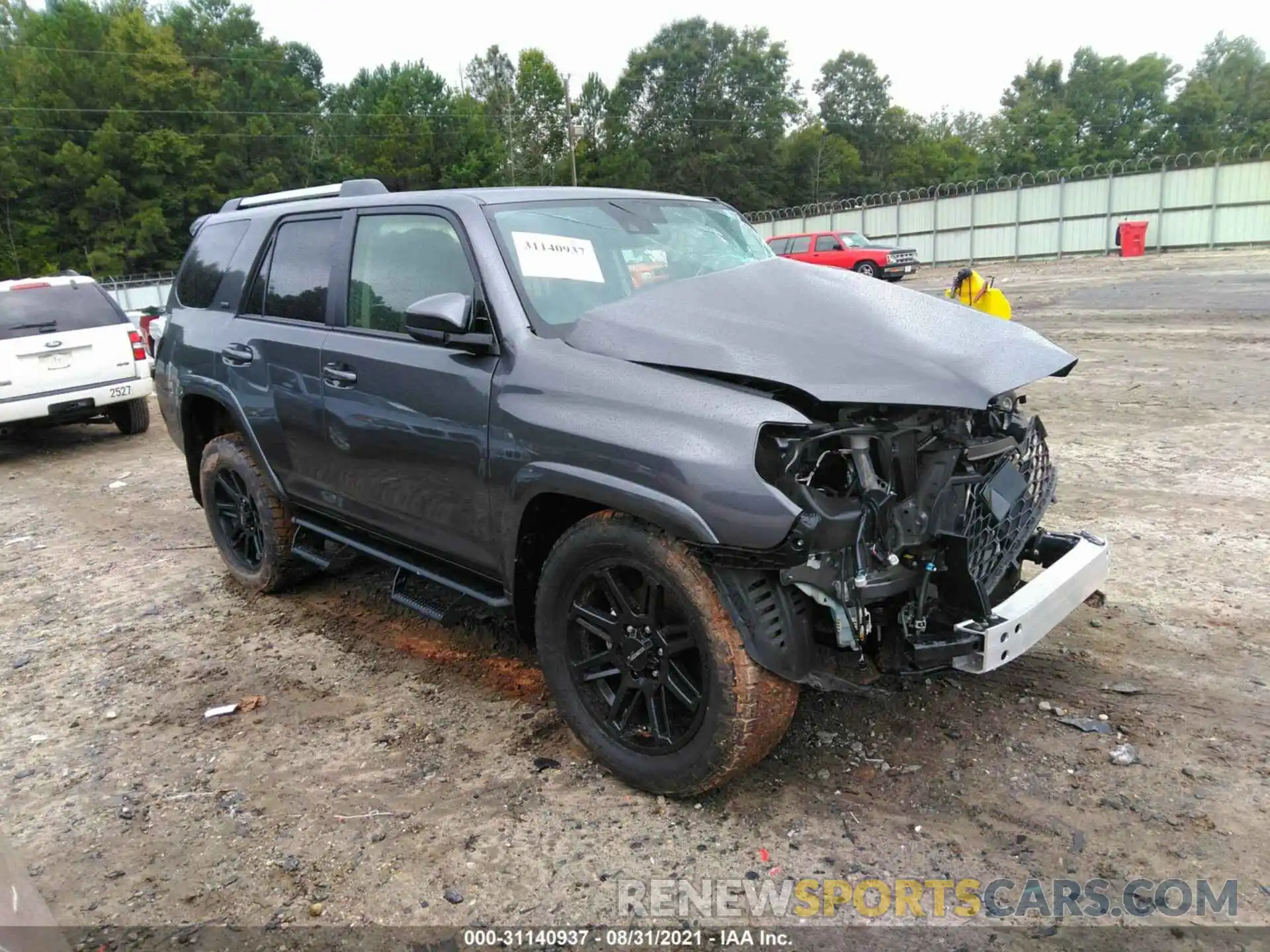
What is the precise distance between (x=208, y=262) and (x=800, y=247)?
936 inches

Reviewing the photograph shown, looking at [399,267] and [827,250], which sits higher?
[399,267]

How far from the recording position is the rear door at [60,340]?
30.6 feet

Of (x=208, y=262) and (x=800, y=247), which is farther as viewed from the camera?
(x=800, y=247)

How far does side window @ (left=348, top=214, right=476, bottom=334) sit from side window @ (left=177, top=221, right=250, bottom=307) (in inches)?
52.1

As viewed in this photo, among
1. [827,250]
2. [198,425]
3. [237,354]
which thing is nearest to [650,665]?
[237,354]

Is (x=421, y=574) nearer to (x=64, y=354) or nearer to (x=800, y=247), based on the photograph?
(x=64, y=354)

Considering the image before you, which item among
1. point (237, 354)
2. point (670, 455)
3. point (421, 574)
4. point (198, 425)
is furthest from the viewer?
point (198, 425)

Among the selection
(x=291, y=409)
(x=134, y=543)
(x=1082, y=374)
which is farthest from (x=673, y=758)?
(x=1082, y=374)

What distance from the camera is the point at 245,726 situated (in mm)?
3830

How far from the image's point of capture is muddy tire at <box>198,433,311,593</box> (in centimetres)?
493

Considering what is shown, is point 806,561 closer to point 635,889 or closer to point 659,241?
point 635,889

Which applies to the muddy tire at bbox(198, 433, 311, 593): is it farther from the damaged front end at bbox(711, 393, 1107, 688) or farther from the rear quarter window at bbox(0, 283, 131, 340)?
the rear quarter window at bbox(0, 283, 131, 340)
